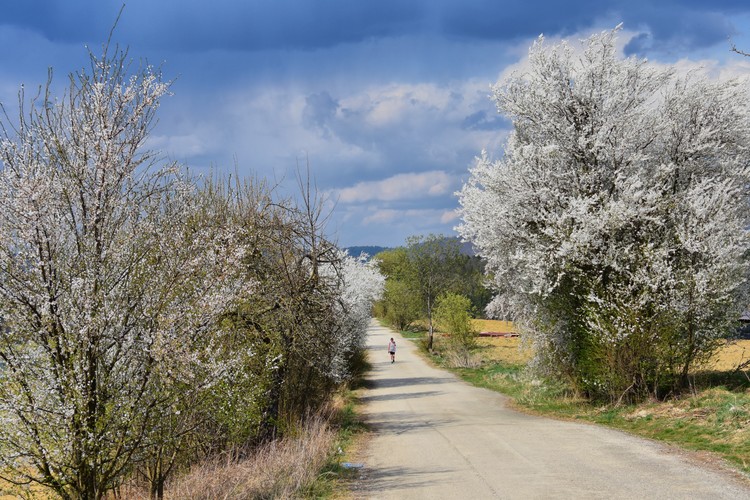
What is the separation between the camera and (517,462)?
11.6 metres

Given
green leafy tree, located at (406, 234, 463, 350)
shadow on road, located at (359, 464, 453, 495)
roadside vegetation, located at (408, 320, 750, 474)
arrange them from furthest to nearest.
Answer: green leafy tree, located at (406, 234, 463, 350)
roadside vegetation, located at (408, 320, 750, 474)
shadow on road, located at (359, 464, 453, 495)

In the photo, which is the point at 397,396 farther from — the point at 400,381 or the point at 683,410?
the point at 683,410

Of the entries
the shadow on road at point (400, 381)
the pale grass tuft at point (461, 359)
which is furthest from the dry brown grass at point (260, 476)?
the pale grass tuft at point (461, 359)

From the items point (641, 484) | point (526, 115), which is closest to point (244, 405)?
point (641, 484)

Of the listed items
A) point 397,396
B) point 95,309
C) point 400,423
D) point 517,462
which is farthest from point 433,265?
point 95,309

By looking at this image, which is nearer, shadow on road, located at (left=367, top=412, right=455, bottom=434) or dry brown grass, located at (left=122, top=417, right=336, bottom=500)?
dry brown grass, located at (left=122, top=417, right=336, bottom=500)

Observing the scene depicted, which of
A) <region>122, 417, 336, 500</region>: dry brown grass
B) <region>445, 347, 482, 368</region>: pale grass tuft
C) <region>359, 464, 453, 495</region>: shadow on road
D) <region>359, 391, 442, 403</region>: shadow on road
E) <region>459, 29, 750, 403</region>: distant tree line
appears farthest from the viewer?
<region>445, 347, 482, 368</region>: pale grass tuft

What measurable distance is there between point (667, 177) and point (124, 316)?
1616 centimetres

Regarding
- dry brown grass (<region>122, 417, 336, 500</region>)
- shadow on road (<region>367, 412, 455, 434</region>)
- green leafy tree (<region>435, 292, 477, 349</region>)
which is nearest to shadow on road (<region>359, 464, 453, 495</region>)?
dry brown grass (<region>122, 417, 336, 500</region>)

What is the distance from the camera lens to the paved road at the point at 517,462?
9.31 m

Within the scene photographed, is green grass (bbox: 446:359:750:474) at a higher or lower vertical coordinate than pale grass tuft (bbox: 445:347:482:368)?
higher

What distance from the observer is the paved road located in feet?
30.6

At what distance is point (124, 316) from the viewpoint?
6727 mm

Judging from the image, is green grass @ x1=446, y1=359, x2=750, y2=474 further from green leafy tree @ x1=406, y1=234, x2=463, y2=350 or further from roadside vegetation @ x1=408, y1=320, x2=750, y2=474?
green leafy tree @ x1=406, y1=234, x2=463, y2=350
